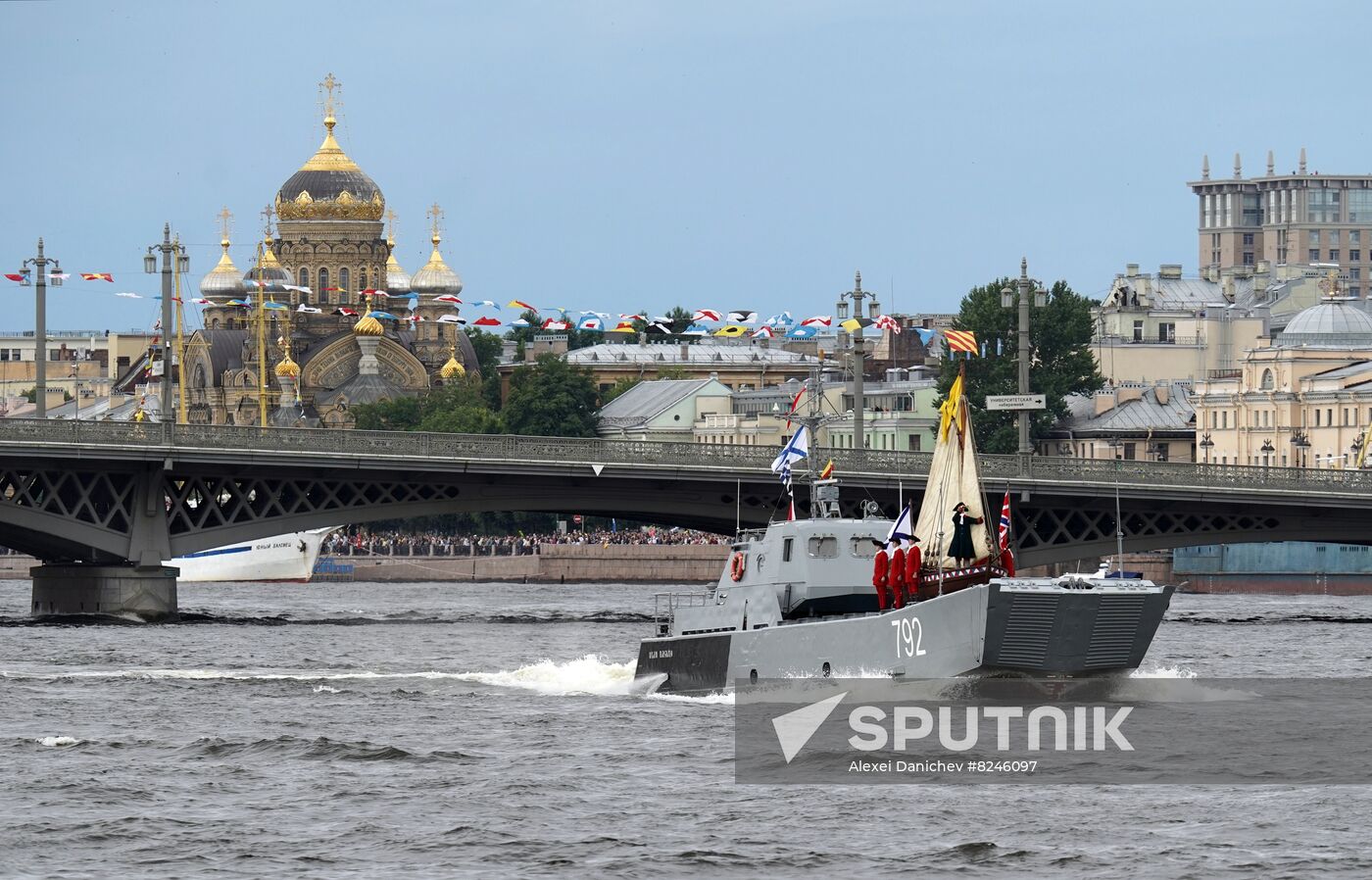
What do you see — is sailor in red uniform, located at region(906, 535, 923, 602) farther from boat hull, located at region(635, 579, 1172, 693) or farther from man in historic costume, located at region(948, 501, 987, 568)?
boat hull, located at region(635, 579, 1172, 693)

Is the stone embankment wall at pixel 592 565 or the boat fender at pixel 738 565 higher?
the boat fender at pixel 738 565

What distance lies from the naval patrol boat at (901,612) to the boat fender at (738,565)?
0.03 m

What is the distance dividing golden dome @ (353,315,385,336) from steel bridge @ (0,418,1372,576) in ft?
322

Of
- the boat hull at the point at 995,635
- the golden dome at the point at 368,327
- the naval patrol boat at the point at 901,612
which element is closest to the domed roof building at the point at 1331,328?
the golden dome at the point at 368,327

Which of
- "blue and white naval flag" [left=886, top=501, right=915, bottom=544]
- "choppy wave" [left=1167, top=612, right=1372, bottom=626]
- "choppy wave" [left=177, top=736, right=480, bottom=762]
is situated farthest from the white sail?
"choppy wave" [left=1167, top=612, right=1372, bottom=626]

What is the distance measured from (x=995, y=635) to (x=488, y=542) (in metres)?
90.9

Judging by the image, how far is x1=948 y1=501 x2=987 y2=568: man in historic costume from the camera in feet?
147

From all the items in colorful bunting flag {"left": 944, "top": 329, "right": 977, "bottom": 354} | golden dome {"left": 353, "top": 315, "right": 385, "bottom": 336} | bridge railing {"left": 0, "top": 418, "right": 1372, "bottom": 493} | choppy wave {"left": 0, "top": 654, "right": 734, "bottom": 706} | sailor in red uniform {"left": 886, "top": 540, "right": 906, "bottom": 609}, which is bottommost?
choppy wave {"left": 0, "top": 654, "right": 734, "bottom": 706}

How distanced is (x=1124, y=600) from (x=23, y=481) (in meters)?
43.1

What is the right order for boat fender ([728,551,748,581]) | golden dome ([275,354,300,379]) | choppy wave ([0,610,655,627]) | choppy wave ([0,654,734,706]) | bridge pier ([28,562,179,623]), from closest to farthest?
boat fender ([728,551,748,581]) < choppy wave ([0,654,734,706]) < choppy wave ([0,610,655,627]) < bridge pier ([28,562,179,623]) < golden dome ([275,354,300,379])

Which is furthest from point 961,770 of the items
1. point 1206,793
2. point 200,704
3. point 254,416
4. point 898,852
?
point 254,416

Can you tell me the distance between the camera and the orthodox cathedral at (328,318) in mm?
189875

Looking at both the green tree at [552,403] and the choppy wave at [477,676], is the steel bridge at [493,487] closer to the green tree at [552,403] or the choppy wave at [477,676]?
the choppy wave at [477,676]

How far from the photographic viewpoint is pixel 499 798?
36.8 m
